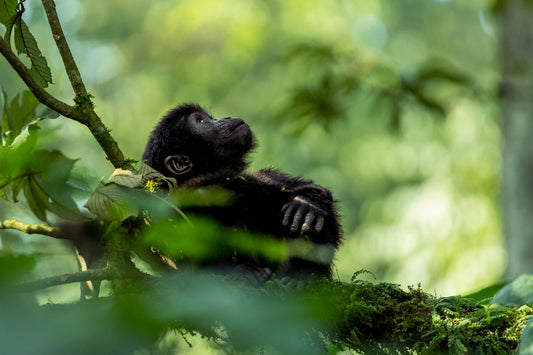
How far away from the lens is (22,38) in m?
2.55

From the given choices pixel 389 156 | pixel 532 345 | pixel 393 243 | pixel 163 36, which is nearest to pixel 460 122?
pixel 393 243

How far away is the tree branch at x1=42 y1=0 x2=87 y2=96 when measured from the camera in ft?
8.56

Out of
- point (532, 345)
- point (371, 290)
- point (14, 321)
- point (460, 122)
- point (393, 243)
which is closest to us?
point (14, 321)

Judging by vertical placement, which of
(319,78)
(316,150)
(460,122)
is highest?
(319,78)

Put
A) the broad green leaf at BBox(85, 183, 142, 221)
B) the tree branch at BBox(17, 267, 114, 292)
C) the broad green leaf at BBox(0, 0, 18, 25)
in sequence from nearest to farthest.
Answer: the tree branch at BBox(17, 267, 114, 292)
the broad green leaf at BBox(85, 183, 142, 221)
the broad green leaf at BBox(0, 0, 18, 25)

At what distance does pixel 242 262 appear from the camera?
3283mm

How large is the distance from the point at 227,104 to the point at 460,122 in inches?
480

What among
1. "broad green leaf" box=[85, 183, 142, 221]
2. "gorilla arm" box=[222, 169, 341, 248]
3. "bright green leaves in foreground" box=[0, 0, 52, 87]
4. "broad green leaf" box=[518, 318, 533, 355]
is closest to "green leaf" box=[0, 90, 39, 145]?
"bright green leaves in foreground" box=[0, 0, 52, 87]

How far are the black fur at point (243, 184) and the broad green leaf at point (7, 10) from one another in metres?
0.90

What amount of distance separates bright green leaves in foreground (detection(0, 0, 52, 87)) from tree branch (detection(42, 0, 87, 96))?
0.09 m

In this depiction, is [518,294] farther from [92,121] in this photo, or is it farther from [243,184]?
[92,121]

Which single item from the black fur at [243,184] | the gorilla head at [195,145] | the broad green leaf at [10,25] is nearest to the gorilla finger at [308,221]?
the black fur at [243,184]

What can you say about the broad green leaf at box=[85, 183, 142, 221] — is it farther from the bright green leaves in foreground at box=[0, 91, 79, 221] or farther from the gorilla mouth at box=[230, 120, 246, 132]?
the gorilla mouth at box=[230, 120, 246, 132]

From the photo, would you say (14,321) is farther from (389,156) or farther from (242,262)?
(389,156)
